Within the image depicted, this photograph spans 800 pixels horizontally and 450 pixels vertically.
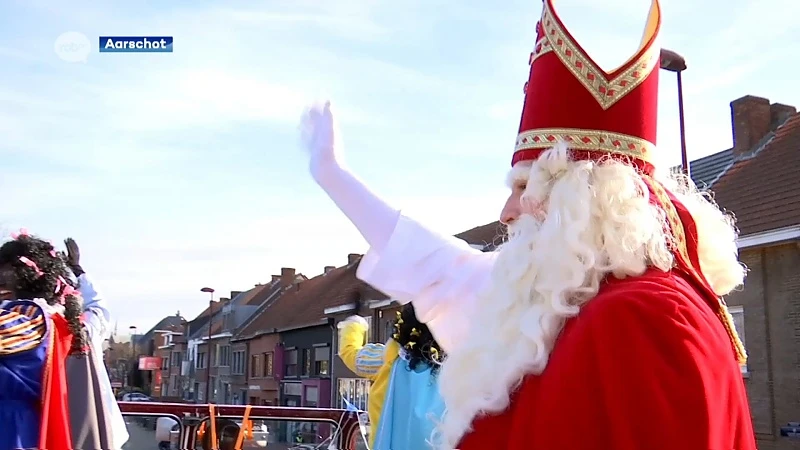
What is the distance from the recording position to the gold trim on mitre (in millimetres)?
1754

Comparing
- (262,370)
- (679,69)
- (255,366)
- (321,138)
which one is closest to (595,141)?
(321,138)

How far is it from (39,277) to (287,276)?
48931 mm

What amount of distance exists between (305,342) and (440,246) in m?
35.1

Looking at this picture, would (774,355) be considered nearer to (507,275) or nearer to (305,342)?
(507,275)

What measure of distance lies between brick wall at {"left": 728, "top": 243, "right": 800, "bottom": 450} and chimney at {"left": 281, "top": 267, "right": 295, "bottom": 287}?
133 feet

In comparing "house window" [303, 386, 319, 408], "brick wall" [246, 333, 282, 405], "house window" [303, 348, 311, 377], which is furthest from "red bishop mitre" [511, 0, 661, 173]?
"brick wall" [246, 333, 282, 405]

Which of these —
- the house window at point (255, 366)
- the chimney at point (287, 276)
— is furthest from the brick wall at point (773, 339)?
the chimney at point (287, 276)

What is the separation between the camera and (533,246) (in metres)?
1.67

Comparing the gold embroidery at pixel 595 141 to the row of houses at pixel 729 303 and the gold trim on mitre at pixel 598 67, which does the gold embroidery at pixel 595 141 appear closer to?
the gold trim on mitre at pixel 598 67

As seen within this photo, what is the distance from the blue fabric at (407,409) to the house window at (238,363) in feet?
150

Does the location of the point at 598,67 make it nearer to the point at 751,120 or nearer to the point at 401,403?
the point at 401,403

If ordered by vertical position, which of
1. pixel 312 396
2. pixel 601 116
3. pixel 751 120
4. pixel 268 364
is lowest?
pixel 312 396

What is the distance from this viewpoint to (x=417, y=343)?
3.90 meters

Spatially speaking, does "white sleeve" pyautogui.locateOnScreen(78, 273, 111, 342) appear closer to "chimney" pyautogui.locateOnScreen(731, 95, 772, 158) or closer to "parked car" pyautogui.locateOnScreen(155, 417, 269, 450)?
"parked car" pyautogui.locateOnScreen(155, 417, 269, 450)
